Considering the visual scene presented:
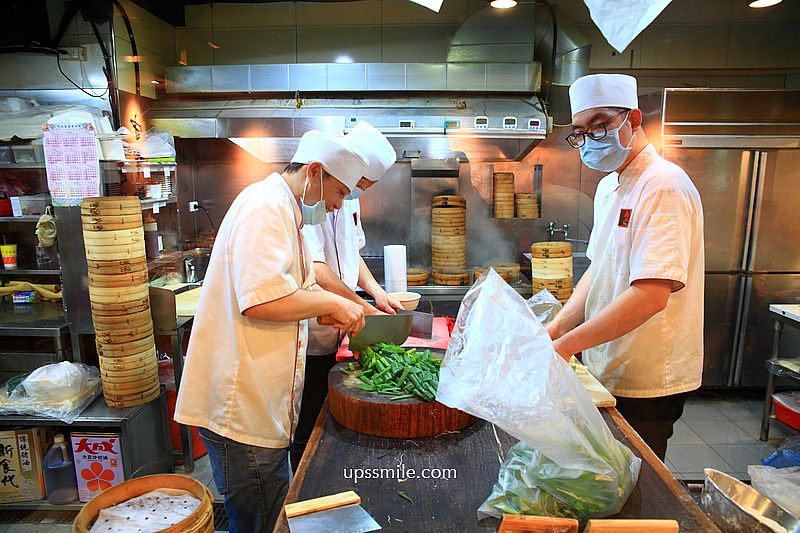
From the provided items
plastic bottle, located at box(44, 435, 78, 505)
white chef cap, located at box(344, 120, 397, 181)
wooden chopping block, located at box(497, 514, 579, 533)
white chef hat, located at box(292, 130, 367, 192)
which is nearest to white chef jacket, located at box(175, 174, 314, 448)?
white chef hat, located at box(292, 130, 367, 192)

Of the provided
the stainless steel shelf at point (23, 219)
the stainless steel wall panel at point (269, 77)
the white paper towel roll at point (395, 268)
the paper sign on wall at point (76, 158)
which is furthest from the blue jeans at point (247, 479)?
the stainless steel wall panel at point (269, 77)

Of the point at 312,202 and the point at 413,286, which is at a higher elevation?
the point at 312,202

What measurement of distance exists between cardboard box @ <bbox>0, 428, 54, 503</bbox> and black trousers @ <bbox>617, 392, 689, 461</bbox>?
2726 mm

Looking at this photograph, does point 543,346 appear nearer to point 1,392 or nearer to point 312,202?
point 312,202

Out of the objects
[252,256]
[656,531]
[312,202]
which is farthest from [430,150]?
[656,531]

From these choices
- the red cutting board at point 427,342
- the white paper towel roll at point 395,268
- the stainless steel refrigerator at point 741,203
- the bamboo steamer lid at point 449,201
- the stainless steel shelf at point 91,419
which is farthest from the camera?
the bamboo steamer lid at point 449,201

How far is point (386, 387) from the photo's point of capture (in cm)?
152

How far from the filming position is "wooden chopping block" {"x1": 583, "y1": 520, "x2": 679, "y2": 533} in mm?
1009

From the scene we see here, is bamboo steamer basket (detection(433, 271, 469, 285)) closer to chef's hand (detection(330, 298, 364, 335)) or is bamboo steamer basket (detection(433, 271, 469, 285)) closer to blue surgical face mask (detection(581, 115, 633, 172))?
blue surgical face mask (detection(581, 115, 633, 172))

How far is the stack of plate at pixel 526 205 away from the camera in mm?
4484

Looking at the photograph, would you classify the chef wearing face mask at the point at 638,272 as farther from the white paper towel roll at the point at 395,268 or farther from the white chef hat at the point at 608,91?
the white paper towel roll at the point at 395,268

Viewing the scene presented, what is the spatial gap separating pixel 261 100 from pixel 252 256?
3051mm

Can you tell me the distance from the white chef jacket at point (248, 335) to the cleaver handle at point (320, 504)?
54cm

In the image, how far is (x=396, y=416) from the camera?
142 cm
